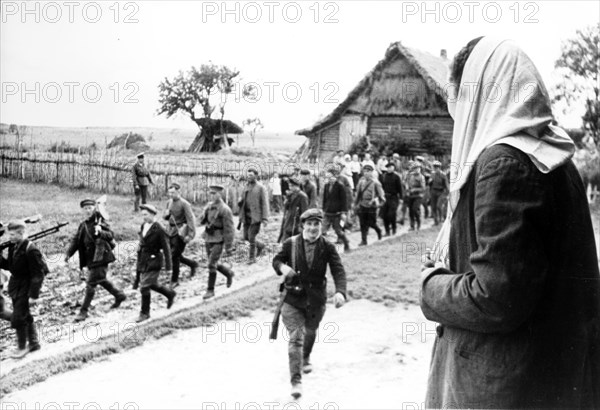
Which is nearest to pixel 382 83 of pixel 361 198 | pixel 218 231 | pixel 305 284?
pixel 361 198

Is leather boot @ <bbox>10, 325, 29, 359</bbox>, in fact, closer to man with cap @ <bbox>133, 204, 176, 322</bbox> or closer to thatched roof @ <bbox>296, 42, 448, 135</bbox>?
man with cap @ <bbox>133, 204, 176, 322</bbox>

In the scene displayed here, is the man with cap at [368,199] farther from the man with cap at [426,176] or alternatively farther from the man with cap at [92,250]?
the man with cap at [92,250]

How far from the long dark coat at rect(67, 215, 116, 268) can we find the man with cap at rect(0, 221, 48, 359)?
122 cm

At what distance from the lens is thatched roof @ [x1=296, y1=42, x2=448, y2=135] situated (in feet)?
82.3

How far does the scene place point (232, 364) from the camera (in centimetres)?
627

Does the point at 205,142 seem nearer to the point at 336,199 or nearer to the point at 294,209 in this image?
the point at 336,199

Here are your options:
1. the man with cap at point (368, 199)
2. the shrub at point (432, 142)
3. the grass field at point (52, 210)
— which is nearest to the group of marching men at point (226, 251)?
the man with cap at point (368, 199)

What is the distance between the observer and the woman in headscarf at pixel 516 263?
1.51 m

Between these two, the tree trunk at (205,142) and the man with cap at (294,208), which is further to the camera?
the tree trunk at (205,142)

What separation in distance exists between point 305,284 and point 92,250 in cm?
402

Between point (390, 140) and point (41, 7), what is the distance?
19.4 metres

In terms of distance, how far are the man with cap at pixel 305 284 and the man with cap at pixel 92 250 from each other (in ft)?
11.6

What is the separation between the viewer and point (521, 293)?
58.9 inches

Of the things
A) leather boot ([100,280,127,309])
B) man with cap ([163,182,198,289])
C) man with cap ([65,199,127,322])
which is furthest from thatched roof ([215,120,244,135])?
man with cap ([65,199,127,322])
